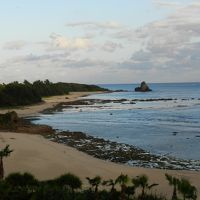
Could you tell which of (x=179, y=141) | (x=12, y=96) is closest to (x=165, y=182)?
(x=179, y=141)

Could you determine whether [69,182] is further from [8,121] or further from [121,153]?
[8,121]

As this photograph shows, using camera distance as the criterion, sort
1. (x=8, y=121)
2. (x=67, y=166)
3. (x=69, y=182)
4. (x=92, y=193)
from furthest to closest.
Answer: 1. (x=8, y=121)
2. (x=67, y=166)
3. (x=69, y=182)
4. (x=92, y=193)

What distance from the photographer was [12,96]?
286ft

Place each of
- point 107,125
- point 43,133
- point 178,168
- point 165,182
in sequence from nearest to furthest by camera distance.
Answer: point 165,182
point 178,168
point 43,133
point 107,125

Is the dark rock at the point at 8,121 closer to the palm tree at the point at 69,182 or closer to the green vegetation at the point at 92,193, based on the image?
the palm tree at the point at 69,182

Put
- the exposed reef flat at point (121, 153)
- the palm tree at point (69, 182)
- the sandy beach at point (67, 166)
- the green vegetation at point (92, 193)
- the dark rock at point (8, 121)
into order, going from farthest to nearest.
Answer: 1. the dark rock at point (8, 121)
2. the exposed reef flat at point (121, 153)
3. the sandy beach at point (67, 166)
4. the palm tree at point (69, 182)
5. the green vegetation at point (92, 193)

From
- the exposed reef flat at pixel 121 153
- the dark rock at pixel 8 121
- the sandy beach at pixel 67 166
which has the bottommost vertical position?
the exposed reef flat at pixel 121 153

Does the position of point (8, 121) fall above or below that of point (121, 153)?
above

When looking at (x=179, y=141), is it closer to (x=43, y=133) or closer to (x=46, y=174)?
(x=43, y=133)

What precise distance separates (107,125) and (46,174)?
101 ft

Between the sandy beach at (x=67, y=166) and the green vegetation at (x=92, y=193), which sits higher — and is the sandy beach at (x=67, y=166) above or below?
below

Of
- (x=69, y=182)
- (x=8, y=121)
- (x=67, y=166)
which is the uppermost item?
(x=69, y=182)

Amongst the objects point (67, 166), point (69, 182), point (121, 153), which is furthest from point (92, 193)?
point (121, 153)

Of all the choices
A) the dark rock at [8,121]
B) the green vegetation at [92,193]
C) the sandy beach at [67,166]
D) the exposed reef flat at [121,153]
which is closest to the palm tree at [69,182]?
the green vegetation at [92,193]
